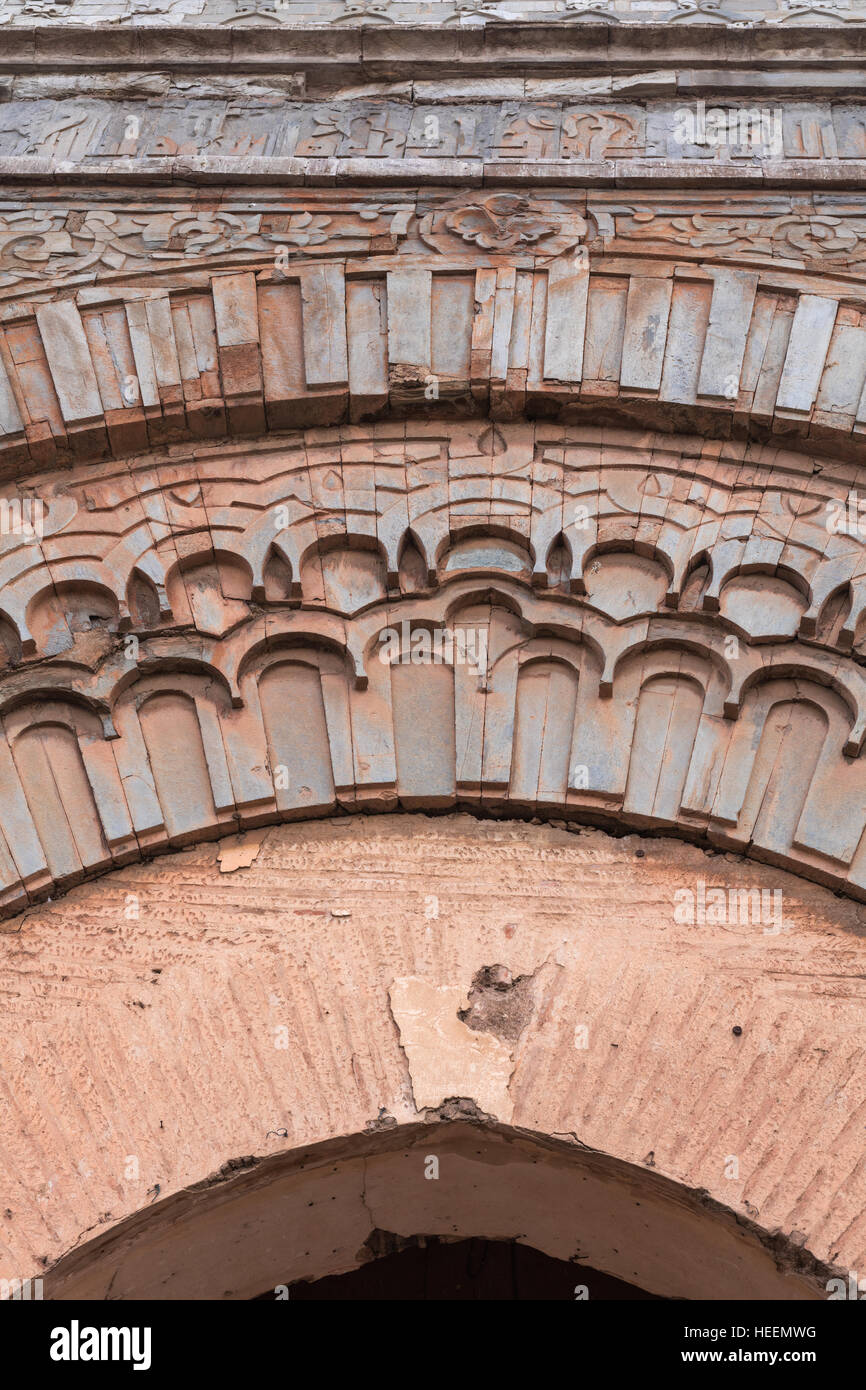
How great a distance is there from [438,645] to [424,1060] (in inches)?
40.7

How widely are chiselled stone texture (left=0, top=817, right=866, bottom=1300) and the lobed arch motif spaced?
0.40 feet

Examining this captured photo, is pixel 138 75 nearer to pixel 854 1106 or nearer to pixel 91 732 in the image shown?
pixel 91 732

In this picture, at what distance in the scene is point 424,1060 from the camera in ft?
10.4

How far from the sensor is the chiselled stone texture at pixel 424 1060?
A: 3.01 m

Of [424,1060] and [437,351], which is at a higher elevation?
[437,351]

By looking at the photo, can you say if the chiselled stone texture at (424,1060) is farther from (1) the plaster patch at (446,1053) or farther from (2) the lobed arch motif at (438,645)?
(2) the lobed arch motif at (438,645)

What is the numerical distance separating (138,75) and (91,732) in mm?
2514

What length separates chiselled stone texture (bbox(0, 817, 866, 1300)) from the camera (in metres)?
3.01

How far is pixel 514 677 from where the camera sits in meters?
3.69

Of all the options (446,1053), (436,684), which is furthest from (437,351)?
(446,1053)

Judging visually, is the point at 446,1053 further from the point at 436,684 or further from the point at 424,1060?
the point at 436,684

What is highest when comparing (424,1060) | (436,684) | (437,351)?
(437,351)
